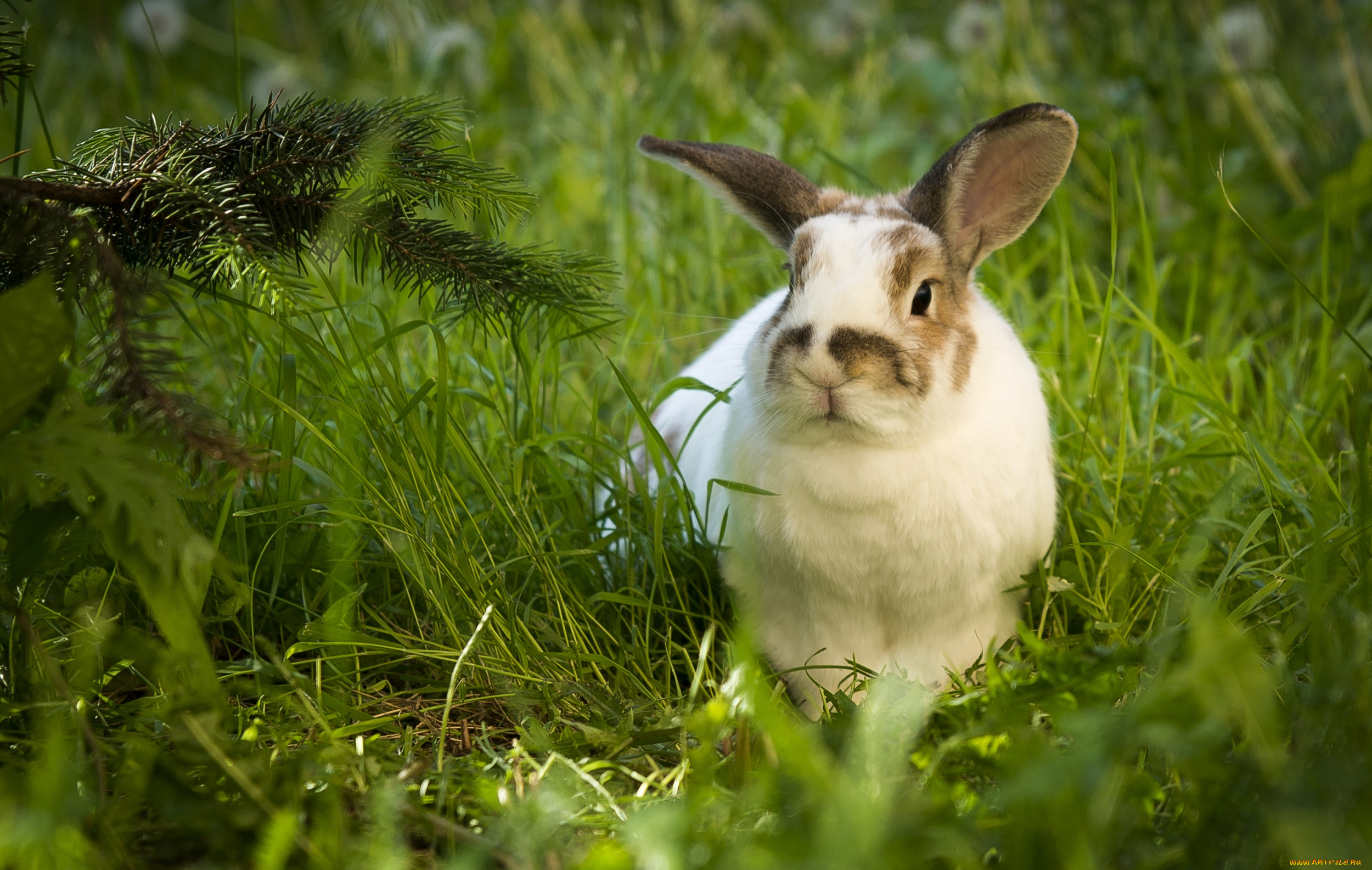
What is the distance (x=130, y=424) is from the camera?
189cm

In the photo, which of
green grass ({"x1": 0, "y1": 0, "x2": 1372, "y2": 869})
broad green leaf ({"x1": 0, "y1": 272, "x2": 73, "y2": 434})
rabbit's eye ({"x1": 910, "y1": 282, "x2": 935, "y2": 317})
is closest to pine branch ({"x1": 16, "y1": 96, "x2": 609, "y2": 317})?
green grass ({"x1": 0, "y1": 0, "x2": 1372, "y2": 869})

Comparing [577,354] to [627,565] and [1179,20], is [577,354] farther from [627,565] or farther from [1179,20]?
[1179,20]

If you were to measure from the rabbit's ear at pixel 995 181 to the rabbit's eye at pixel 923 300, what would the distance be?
0.65 ft

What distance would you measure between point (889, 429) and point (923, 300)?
38 centimetres

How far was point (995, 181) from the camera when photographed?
9.37 feet

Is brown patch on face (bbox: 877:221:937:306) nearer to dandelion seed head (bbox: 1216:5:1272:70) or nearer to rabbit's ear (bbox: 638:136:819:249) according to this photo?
rabbit's ear (bbox: 638:136:819:249)

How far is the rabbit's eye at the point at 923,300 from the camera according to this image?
8.90 feet

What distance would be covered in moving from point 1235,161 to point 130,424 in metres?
4.46

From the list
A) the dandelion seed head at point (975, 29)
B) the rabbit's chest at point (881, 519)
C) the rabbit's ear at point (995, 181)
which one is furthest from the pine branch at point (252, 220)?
the dandelion seed head at point (975, 29)

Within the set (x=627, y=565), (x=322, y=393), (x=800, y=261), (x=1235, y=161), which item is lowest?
(x=627, y=565)

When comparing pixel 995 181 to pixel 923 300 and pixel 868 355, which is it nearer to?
pixel 923 300

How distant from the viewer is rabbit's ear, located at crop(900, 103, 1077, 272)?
8.86 feet

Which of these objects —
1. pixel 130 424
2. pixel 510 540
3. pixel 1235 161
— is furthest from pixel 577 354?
pixel 1235 161

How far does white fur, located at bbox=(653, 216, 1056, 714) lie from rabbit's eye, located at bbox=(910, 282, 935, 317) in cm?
14
